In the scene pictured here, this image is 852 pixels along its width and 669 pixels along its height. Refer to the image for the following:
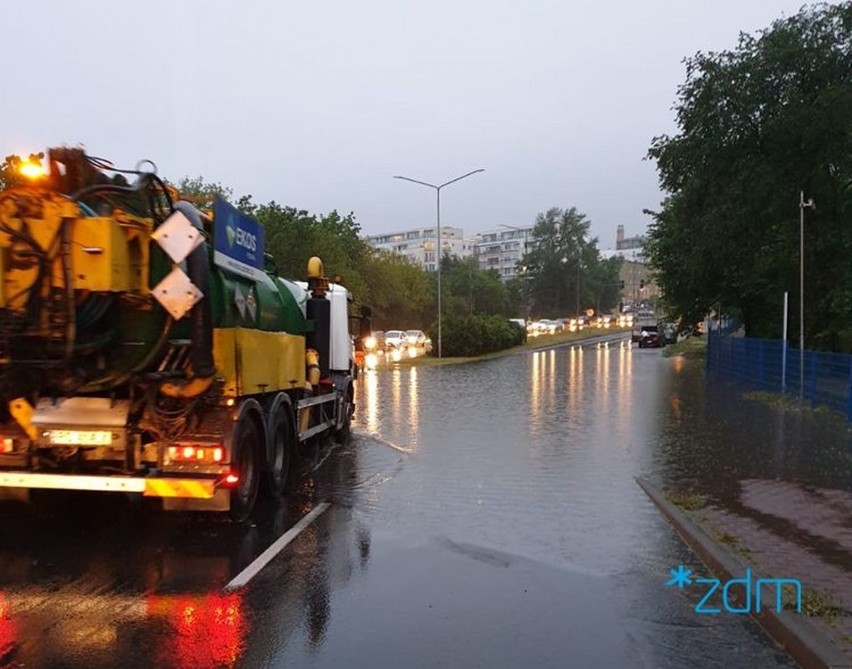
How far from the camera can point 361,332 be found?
52.1 ft

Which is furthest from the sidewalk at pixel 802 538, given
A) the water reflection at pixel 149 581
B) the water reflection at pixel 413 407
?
the water reflection at pixel 413 407

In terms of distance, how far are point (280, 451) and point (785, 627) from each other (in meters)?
5.80

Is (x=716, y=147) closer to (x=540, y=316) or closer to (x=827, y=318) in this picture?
(x=827, y=318)

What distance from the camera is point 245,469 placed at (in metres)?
7.95

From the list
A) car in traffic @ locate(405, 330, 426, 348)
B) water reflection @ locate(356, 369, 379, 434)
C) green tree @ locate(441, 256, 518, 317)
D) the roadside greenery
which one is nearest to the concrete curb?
water reflection @ locate(356, 369, 379, 434)

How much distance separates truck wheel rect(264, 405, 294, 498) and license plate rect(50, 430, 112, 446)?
1.94 m

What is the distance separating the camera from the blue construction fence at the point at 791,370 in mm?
16484

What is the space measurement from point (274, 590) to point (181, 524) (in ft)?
7.18

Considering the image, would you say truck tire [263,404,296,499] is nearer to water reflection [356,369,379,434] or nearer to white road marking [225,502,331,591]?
white road marking [225,502,331,591]

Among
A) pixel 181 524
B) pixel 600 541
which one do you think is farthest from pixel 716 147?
pixel 181 524

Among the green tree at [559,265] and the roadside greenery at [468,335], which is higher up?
the green tree at [559,265]

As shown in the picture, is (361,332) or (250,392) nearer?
(250,392)

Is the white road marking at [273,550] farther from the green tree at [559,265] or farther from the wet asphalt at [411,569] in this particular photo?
the green tree at [559,265]

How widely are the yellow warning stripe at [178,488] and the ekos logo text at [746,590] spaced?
382 cm
